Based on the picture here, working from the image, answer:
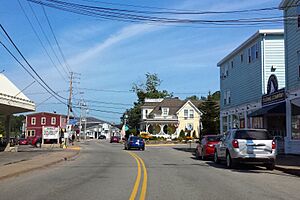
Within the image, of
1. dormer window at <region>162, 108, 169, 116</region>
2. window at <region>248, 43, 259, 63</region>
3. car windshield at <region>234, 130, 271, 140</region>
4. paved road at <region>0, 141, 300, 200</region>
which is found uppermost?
window at <region>248, 43, 259, 63</region>

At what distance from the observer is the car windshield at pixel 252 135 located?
63.1 ft

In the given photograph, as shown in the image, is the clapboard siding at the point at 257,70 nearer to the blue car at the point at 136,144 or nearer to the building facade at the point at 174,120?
the blue car at the point at 136,144

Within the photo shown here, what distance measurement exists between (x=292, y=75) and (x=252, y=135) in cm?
1037

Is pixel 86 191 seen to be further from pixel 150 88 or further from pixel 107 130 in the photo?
pixel 107 130

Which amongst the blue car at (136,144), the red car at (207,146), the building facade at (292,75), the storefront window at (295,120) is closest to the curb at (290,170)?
the red car at (207,146)

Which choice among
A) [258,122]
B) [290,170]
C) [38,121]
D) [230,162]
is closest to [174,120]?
[38,121]

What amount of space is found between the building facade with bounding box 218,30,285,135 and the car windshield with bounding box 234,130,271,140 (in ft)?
33.3

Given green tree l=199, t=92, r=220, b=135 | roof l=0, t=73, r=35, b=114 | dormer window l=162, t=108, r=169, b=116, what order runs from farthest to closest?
1. dormer window l=162, t=108, r=169, b=116
2. green tree l=199, t=92, r=220, b=135
3. roof l=0, t=73, r=35, b=114

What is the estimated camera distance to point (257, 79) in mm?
35312

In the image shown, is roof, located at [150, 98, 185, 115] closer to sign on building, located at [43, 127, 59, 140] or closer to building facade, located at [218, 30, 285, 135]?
sign on building, located at [43, 127, 59, 140]

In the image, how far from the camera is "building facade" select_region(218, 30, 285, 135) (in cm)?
3312

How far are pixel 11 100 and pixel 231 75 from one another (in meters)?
22.3

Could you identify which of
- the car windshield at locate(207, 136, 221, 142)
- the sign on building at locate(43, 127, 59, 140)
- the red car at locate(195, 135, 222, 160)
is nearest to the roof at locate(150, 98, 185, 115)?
the sign on building at locate(43, 127, 59, 140)

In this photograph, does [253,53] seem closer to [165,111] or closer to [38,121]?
[165,111]
